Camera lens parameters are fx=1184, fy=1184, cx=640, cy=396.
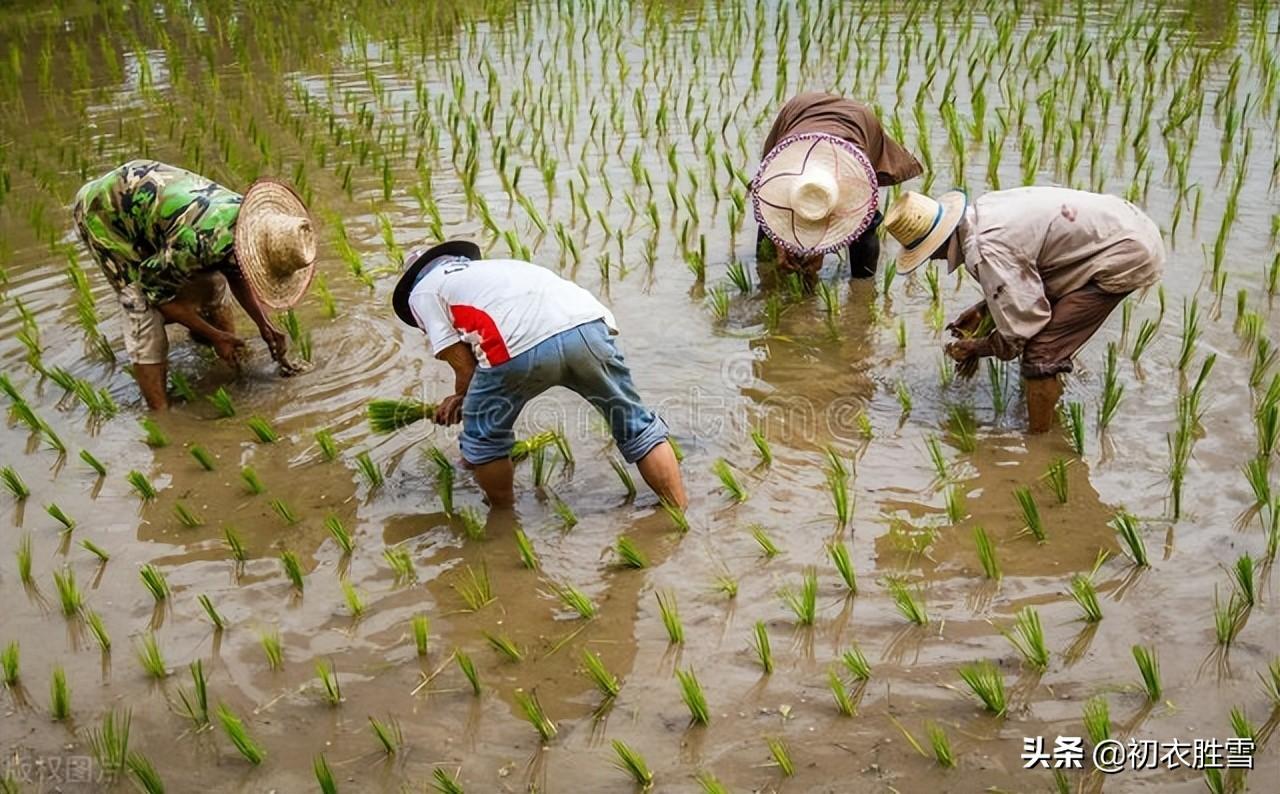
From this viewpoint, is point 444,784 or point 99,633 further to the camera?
point 99,633

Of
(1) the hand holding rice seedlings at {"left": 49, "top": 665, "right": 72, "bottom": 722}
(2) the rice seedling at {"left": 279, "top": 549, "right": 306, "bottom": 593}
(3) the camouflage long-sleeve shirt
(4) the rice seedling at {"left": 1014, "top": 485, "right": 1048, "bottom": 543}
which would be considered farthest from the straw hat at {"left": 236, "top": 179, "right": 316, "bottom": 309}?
(4) the rice seedling at {"left": 1014, "top": 485, "right": 1048, "bottom": 543}

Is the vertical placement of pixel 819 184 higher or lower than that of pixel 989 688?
higher

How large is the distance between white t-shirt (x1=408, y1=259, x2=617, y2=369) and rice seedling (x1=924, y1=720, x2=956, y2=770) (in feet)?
4.73

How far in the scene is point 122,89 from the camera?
8.23m

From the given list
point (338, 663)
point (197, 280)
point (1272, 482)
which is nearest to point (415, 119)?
point (197, 280)

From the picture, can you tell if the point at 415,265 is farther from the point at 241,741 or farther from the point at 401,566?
the point at 241,741

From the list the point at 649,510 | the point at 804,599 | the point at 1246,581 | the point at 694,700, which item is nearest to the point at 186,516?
the point at 649,510

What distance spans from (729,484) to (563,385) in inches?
23.3

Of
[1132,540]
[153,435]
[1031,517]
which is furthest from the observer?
[153,435]

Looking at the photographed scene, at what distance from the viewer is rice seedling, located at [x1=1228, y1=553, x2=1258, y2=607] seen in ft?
9.31

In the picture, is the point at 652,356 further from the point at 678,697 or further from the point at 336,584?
the point at 678,697

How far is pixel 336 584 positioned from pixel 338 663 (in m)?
0.38

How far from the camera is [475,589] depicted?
3232 millimetres

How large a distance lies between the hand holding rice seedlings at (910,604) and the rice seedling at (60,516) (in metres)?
2.50
